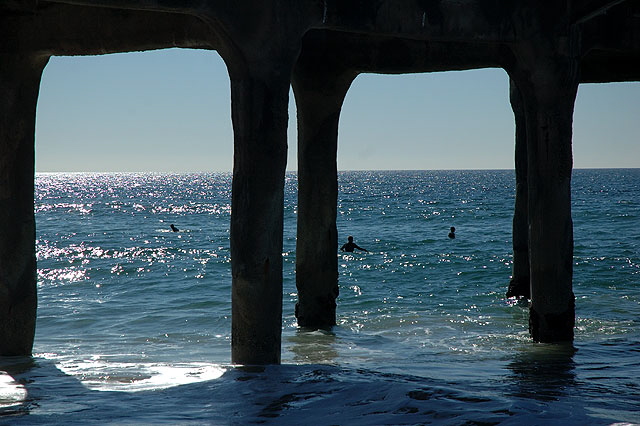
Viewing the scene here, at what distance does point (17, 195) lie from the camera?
380 inches

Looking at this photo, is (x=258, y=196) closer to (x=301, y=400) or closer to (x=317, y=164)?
(x=301, y=400)

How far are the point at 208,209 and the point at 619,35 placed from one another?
5844 centimetres

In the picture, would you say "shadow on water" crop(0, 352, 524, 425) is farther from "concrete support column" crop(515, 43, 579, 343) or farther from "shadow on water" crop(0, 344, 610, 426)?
"concrete support column" crop(515, 43, 579, 343)

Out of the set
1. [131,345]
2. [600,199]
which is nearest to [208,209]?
[600,199]

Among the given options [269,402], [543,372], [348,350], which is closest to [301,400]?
[269,402]

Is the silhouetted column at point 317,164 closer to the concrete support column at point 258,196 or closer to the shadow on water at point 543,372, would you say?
the shadow on water at point 543,372

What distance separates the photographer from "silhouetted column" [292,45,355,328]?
12.4m

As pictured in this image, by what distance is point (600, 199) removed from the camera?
216ft

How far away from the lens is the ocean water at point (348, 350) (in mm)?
6871

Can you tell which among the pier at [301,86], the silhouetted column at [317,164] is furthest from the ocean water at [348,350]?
the silhouetted column at [317,164]

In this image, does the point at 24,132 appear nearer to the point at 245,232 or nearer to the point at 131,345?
the point at 245,232

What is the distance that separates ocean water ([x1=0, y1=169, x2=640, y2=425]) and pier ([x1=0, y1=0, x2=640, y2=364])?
811mm

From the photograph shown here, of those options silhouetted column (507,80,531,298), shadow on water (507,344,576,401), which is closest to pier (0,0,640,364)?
shadow on water (507,344,576,401)

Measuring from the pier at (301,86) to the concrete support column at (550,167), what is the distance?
18 mm
